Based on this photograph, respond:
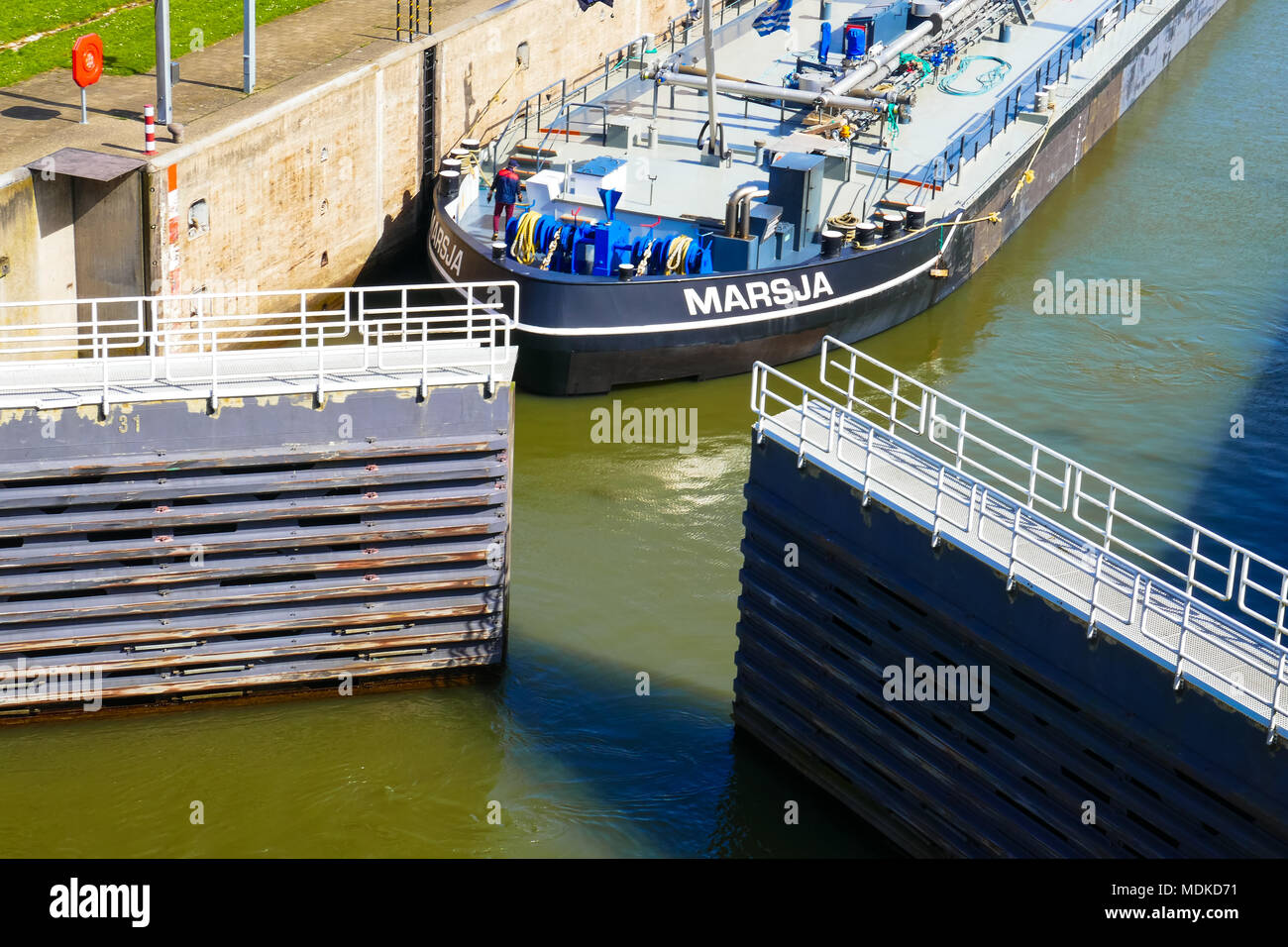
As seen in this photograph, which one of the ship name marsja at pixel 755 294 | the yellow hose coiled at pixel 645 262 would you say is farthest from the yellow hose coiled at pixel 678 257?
the ship name marsja at pixel 755 294

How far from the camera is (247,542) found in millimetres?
16656

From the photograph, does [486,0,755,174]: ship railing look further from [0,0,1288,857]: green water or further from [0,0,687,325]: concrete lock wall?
[0,0,1288,857]: green water

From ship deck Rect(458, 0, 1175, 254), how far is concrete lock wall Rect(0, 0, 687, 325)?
1995 millimetres

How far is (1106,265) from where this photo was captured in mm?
30219

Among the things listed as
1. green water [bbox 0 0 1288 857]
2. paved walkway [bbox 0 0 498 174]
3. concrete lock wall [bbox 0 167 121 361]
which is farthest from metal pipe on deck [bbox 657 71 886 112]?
concrete lock wall [bbox 0 167 121 361]

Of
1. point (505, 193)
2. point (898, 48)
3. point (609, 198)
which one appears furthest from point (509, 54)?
point (609, 198)

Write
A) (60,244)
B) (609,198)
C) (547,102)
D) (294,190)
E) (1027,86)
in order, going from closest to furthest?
(60,244) → (609,198) → (294,190) → (547,102) → (1027,86)

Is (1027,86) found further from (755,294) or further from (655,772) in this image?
(655,772)

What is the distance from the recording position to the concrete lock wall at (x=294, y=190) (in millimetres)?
22797

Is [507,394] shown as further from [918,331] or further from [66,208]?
[918,331]

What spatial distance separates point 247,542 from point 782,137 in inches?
606

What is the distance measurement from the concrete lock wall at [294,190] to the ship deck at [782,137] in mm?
1995

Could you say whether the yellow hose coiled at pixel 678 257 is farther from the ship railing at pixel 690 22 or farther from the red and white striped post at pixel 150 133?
the ship railing at pixel 690 22

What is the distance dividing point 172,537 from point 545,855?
175 inches
